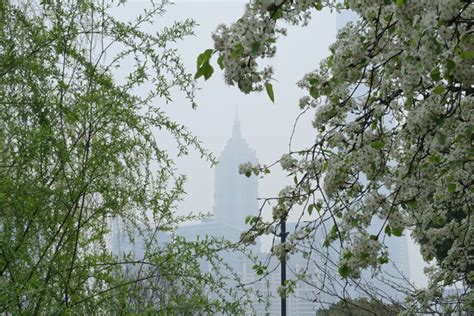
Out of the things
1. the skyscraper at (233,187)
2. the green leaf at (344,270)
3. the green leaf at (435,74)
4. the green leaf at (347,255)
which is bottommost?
the green leaf at (344,270)

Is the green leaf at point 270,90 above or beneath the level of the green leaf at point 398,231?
above

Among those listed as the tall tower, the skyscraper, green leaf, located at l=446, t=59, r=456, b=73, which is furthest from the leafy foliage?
the tall tower

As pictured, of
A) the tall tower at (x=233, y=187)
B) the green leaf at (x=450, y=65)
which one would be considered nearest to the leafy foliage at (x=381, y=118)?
the green leaf at (x=450, y=65)

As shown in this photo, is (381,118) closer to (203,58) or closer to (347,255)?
(347,255)

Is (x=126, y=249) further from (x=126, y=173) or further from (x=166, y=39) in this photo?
(x=166, y=39)

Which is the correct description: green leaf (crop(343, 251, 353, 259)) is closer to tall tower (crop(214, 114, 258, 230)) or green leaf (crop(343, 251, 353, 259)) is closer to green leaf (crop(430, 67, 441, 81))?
green leaf (crop(430, 67, 441, 81))

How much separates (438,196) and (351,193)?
0.47 meters

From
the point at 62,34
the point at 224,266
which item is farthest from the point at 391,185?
the point at 62,34

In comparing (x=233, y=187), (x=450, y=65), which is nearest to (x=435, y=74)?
(x=450, y=65)

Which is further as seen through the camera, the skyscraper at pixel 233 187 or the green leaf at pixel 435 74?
the skyscraper at pixel 233 187

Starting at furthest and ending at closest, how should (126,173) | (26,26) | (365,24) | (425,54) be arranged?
(126,173) < (26,26) < (365,24) < (425,54)

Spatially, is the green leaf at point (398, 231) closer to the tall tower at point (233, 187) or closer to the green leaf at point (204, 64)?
the green leaf at point (204, 64)

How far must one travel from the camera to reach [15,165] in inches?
84.9

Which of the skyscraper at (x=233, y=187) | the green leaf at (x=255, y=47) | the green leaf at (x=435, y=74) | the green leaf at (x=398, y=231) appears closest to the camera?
the green leaf at (x=255, y=47)
